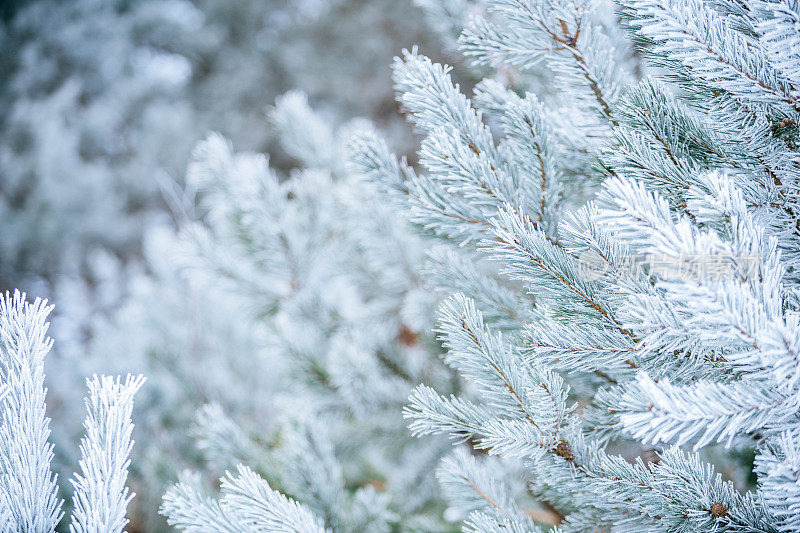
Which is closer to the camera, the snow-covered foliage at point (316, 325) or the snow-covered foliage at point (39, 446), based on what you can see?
the snow-covered foliage at point (39, 446)

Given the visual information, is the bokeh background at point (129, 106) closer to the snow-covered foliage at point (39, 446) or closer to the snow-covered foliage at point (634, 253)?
the snow-covered foliage at point (39, 446)

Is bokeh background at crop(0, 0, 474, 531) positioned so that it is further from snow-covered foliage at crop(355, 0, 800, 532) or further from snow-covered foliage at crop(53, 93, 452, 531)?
snow-covered foliage at crop(355, 0, 800, 532)

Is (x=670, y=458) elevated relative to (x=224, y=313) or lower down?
lower down

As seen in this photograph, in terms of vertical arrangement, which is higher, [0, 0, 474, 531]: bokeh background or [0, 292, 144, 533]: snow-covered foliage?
[0, 0, 474, 531]: bokeh background

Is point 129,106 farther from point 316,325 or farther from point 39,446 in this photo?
point 39,446

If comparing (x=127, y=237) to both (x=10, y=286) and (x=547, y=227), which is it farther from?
(x=547, y=227)

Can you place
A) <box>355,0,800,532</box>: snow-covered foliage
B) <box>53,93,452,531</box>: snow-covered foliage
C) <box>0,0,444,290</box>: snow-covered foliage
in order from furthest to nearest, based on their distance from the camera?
<box>0,0,444,290</box>: snow-covered foliage < <box>53,93,452,531</box>: snow-covered foliage < <box>355,0,800,532</box>: snow-covered foliage

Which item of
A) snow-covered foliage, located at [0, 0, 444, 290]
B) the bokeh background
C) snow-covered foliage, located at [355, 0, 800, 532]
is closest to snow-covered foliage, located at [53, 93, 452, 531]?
snow-covered foliage, located at [355, 0, 800, 532]

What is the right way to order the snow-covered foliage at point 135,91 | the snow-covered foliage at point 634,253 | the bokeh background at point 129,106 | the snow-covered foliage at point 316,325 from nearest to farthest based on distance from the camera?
the snow-covered foliage at point 634,253
the snow-covered foliage at point 316,325
the bokeh background at point 129,106
the snow-covered foliage at point 135,91

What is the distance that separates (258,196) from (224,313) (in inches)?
42.1

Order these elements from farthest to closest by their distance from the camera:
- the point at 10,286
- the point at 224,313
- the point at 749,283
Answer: the point at 10,286 < the point at 224,313 < the point at 749,283

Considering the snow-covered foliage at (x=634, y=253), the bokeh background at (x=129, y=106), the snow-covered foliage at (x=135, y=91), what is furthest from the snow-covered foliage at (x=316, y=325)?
the snow-covered foliage at (x=135, y=91)

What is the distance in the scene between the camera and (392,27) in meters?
3.85

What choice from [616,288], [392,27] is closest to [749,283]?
[616,288]
